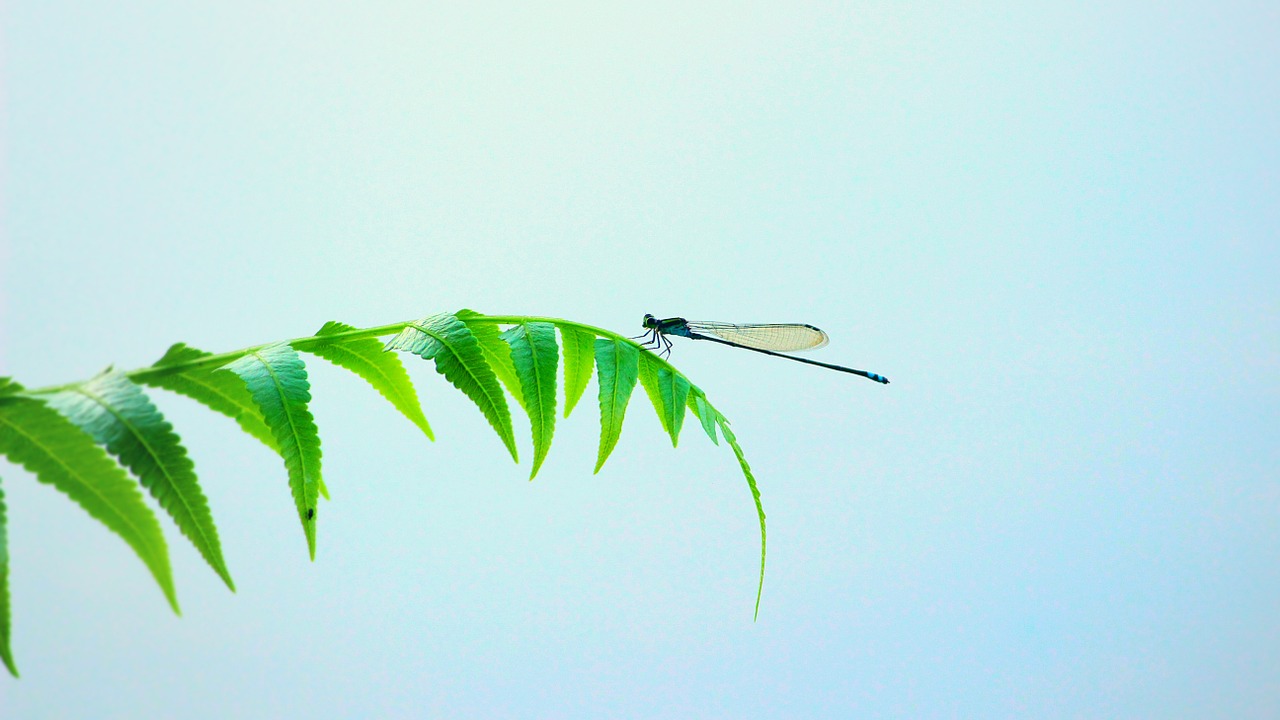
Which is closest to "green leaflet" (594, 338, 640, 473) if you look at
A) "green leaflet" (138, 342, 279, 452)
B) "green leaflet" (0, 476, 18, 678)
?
"green leaflet" (138, 342, 279, 452)

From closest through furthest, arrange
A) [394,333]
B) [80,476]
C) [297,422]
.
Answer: [80,476], [297,422], [394,333]

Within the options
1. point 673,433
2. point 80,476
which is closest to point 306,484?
point 80,476

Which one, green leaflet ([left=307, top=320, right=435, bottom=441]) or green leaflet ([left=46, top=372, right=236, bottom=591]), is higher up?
green leaflet ([left=307, top=320, right=435, bottom=441])

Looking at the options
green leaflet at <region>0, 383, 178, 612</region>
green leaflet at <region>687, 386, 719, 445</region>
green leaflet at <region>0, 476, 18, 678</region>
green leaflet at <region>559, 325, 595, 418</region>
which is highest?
green leaflet at <region>559, 325, 595, 418</region>

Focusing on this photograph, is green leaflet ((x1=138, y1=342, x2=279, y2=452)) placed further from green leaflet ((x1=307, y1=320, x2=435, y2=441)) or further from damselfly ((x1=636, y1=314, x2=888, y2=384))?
damselfly ((x1=636, y1=314, x2=888, y2=384))

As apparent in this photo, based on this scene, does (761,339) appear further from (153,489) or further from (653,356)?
(153,489)
